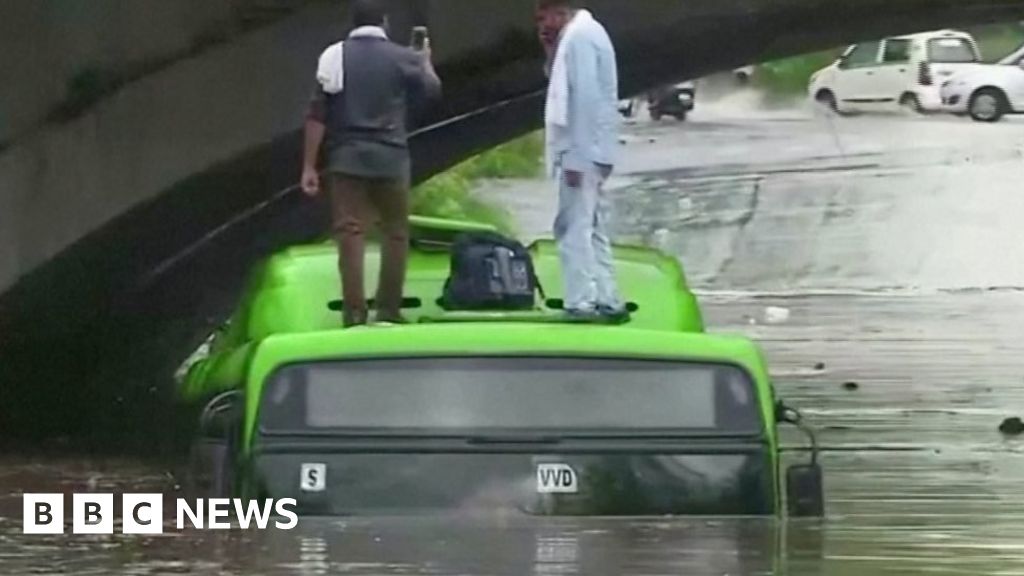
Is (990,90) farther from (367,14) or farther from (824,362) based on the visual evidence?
(367,14)

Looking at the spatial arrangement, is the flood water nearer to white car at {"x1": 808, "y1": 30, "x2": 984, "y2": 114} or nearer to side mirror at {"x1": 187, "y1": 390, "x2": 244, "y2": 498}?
side mirror at {"x1": 187, "y1": 390, "x2": 244, "y2": 498}

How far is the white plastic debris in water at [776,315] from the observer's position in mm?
34969

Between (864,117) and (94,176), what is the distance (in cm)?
3094

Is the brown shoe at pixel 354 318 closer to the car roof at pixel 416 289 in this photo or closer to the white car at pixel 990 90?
the car roof at pixel 416 289

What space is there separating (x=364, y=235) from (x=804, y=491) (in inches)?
143

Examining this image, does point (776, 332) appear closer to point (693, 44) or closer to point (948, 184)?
point (693, 44)

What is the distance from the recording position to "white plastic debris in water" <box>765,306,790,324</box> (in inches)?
1377

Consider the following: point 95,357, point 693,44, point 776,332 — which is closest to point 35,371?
point 95,357

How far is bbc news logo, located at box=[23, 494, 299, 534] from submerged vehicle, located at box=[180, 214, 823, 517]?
0.27 ft

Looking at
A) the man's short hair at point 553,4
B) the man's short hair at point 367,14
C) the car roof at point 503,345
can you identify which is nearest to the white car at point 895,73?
the man's short hair at point 367,14

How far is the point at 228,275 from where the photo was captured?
28594 millimetres

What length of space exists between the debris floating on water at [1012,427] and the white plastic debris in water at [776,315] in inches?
557

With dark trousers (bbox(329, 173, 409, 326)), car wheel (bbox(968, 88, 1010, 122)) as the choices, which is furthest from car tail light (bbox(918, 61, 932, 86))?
dark trousers (bbox(329, 173, 409, 326))

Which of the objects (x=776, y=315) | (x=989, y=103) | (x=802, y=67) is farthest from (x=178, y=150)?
(x=802, y=67)
